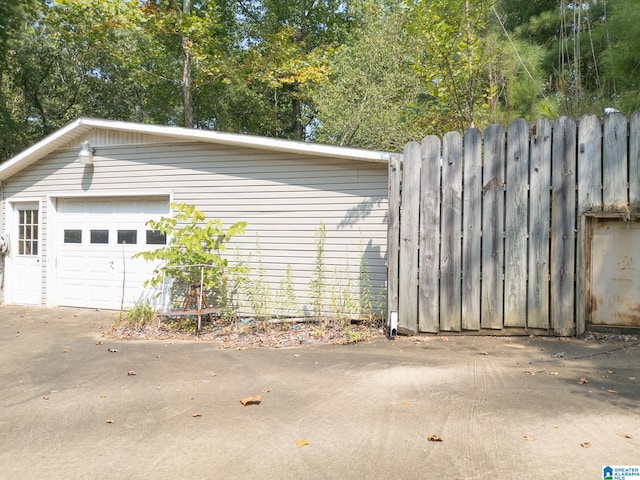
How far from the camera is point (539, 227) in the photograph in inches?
251

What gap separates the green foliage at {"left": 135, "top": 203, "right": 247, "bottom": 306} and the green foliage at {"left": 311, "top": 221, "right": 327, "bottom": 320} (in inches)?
48.1

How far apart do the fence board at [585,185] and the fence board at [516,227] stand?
61 cm

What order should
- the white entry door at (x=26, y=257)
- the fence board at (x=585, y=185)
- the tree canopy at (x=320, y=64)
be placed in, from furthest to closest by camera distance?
1. the white entry door at (x=26, y=257)
2. the tree canopy at (x=320, y=64)
3. the fence board at (x=585, y=185)

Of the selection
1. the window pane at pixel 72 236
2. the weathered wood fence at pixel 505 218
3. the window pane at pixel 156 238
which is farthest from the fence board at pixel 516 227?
the window pane at pixel 72 236

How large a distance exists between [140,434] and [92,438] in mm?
334

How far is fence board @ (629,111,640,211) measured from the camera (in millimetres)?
6043

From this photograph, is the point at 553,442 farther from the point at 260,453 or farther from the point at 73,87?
the point at 73,87

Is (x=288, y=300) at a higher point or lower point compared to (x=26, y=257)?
lower

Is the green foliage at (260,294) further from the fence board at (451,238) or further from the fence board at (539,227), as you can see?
the fence board at (539,227)

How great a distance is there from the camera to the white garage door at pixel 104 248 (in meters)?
9.59

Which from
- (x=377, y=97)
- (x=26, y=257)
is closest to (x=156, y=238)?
(x=26, y=257)

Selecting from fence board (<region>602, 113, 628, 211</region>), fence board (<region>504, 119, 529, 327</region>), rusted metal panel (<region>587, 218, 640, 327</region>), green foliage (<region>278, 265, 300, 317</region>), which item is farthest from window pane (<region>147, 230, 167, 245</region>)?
fence board (<region>602, 113, 628, 211</region>)

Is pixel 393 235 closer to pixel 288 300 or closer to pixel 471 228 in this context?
pixel 471 228

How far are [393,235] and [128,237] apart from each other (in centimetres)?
541
